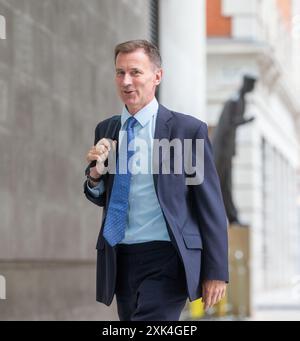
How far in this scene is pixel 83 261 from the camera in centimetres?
1117

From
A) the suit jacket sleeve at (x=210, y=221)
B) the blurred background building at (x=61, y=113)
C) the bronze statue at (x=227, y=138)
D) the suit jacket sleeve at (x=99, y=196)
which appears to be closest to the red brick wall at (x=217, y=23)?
the blurred background building at (x=61, y=113)

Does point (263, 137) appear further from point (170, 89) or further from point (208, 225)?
point (208, 225)

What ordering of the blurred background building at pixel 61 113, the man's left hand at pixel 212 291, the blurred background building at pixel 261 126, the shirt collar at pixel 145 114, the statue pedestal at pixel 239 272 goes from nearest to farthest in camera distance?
the man's left hand at pixel 212 291
the shirt collar at pixel 145 114
the blurred background building at pixel 61 113
the statue pedestal at pixel 239 272
the blurred background building at pixel 261 126

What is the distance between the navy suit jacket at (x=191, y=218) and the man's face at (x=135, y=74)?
165mm

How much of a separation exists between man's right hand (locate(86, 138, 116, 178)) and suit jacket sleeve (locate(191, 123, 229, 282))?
1.19 feet

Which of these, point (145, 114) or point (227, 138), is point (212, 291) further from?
point (227, 138)

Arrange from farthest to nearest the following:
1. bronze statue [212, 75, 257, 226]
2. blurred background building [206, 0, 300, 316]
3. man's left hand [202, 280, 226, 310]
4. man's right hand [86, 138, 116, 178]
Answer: blurred background building [206, 0, 300, 316]
bronze statue [212, 75, 257, 226]
man's left hand [202, 280, 226, 310]
man's right hand [86, 138, 116, 178]

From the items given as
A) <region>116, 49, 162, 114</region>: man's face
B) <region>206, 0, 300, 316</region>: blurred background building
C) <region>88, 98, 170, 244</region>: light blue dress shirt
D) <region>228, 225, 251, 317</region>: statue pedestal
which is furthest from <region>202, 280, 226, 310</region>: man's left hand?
<region>206, 0, 300, 316</region>: blurred background building

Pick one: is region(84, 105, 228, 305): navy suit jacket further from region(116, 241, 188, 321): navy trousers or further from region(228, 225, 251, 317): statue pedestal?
region(228, 225, 251, 317): statue pedestal

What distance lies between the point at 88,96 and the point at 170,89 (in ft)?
13.5

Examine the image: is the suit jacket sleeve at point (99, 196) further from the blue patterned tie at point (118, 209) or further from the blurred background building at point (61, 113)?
the blurred background building at point (61, 113)

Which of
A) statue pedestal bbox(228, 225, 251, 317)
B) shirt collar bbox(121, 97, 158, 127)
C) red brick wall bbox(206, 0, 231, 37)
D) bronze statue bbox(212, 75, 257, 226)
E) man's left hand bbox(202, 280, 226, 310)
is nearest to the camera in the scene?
man's left hand bbox(202, 280, 226, 310)

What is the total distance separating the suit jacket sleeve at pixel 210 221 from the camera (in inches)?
171

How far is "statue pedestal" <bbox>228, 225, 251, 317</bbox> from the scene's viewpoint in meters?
18.5
